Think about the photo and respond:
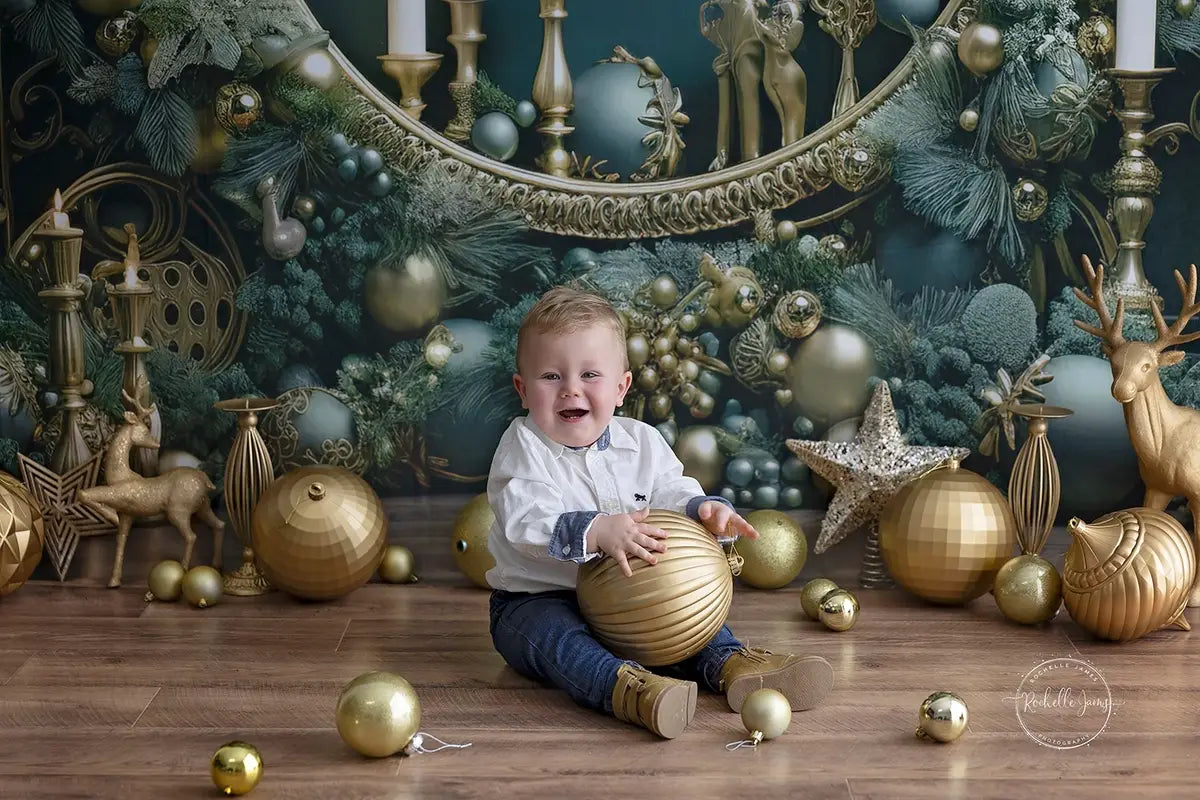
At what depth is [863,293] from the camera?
294cm

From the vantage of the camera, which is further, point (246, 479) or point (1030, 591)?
point (246, 479)

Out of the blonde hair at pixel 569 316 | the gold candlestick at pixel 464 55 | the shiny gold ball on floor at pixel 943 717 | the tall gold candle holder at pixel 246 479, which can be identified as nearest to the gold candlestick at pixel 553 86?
the gold candlestick at pixel 464 55

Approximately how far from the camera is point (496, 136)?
2.89m

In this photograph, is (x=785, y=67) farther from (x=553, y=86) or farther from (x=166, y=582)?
(x=166, y=582)

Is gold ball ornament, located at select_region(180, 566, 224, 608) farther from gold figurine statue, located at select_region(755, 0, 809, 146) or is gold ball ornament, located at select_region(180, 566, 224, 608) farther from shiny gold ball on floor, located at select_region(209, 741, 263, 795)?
gold figurine statue, located at select_region(755, 0, 809, 146)

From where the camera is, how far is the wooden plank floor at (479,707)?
194 centimetres

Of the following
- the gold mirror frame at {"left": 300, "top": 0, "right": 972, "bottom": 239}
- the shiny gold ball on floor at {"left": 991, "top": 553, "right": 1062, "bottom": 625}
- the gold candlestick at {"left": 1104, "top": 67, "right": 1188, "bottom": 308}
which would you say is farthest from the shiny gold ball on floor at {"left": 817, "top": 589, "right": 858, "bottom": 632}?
the gold candlestick at {"left": 1104, "top": 67, "right": 1188, "bottom": 308}

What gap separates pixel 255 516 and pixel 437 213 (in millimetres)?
780

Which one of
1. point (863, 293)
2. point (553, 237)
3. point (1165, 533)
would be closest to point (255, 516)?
point (553, 237)

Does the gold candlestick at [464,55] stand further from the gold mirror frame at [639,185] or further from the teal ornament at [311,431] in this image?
the teal ornament at [311,431]

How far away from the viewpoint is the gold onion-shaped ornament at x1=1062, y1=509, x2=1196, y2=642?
2.42 metres

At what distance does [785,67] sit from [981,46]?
0.43 metres

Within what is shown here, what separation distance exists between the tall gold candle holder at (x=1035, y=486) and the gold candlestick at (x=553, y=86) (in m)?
1.19

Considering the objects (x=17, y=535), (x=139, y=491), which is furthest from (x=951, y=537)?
(x=17, y=535)
